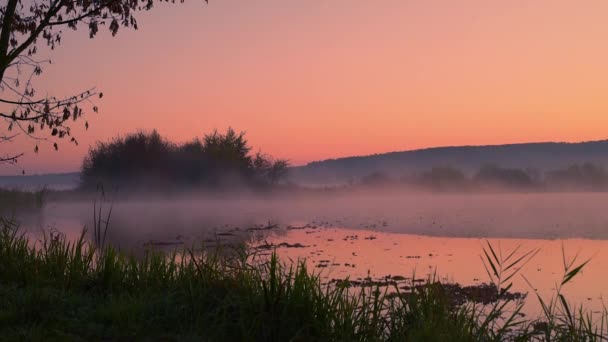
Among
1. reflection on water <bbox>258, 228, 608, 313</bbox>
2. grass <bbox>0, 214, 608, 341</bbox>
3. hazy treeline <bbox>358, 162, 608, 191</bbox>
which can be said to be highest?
hazy treeline <bbox>358, 162, 608, 191</bbox>

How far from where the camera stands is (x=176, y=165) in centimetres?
5109

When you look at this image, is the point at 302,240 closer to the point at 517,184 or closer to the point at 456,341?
the point at 456,341

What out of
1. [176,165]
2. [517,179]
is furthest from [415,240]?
[517,179]

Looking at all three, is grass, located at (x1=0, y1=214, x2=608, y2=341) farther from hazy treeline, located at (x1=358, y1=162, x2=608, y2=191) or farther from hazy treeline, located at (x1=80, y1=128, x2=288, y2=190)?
hazy treeline, located at (x1=358, y1=162, x2=608, y2=191)

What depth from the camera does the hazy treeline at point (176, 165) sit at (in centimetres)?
4788

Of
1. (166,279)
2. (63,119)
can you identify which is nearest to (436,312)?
(166,279)

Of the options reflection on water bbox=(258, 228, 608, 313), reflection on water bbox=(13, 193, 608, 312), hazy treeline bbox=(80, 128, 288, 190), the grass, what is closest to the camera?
the grass

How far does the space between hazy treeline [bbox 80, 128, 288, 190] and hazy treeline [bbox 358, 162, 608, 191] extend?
2994cm

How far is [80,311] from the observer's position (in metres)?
7.11

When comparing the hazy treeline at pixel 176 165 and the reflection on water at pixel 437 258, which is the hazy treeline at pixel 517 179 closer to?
the hazy treeline at pixel 176 165

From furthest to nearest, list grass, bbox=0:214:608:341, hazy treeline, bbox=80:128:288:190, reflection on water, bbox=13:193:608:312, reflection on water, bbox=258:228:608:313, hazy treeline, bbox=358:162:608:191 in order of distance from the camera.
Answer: hazy treeline, bbox=358:162:608:191, hazy treeline, bbox=80:128:288:190, reflection on water, bbox=13:193:608:312, reflection on water, bbox=258:228:608:313, grass, bbox=0:214:608:341

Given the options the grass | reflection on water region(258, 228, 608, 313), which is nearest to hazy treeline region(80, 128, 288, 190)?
reflection on water region(258, 228, 608, 313)

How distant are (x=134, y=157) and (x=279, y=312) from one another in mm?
43523

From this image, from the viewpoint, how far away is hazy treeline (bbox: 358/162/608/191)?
236ft
